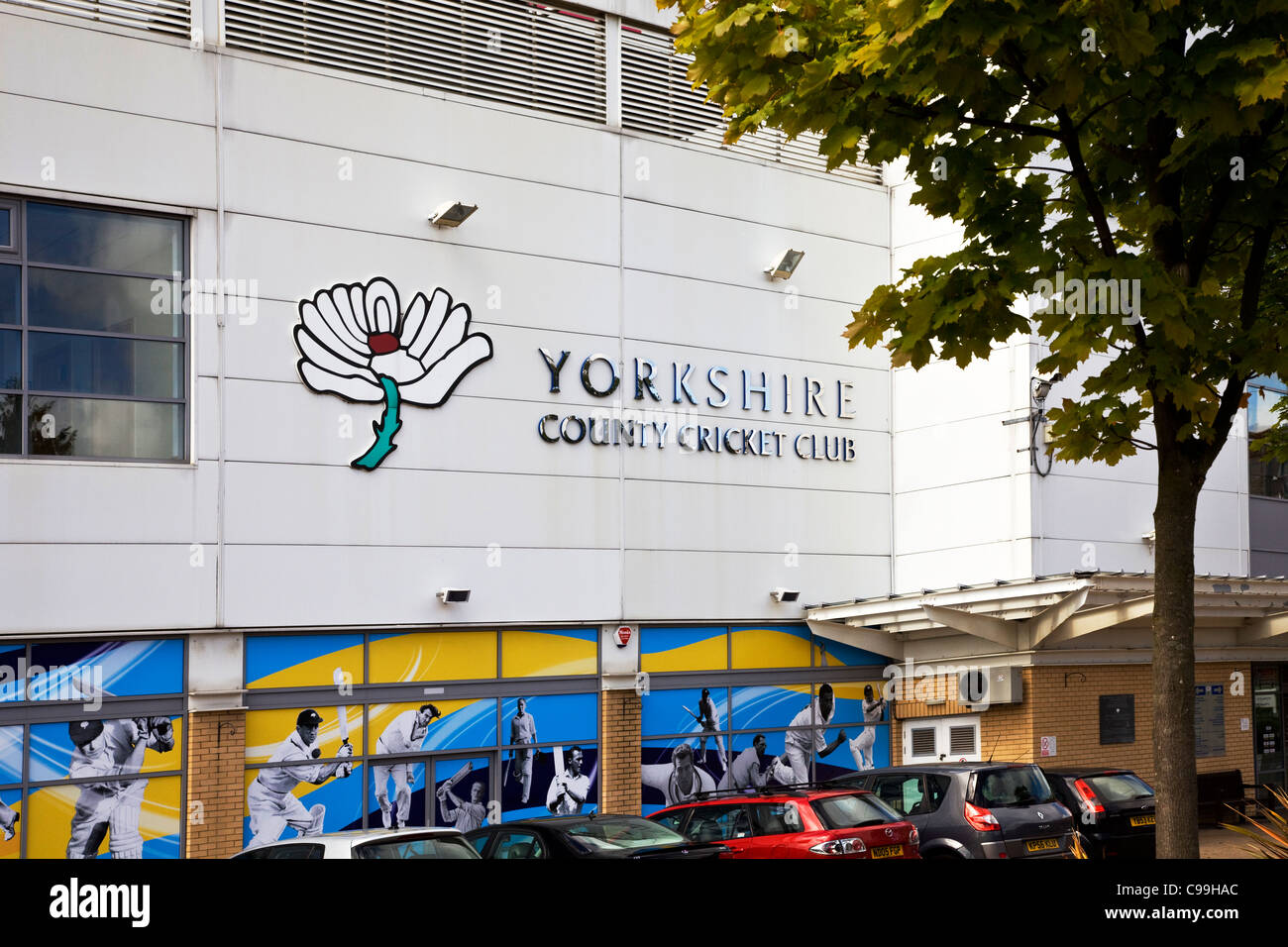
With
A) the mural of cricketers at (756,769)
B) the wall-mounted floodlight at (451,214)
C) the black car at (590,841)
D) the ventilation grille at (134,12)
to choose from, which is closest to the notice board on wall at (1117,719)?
the mural of cricketers at (756,769)

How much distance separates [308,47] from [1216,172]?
557 inches

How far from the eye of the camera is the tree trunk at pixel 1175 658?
6.75 meters

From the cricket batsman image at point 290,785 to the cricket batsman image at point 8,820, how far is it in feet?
8.75

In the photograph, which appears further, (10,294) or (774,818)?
(10,294)

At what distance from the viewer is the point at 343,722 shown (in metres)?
17.4

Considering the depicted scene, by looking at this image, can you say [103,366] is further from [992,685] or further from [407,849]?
[992,685]

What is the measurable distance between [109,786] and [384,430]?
5682mm

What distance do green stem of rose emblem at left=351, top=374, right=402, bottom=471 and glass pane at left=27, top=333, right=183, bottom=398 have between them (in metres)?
2.56

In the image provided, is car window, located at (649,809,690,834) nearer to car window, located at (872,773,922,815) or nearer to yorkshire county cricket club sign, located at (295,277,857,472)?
car window, located at (872,773,922,815)

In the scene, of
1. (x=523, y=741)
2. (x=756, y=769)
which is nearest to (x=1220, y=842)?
(x=756, y=769)

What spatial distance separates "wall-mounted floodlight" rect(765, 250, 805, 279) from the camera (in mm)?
21781

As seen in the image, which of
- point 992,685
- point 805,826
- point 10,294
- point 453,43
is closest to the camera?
point 805,826

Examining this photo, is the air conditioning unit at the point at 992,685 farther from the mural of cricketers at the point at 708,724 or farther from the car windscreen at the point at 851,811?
the car windscreen at the point at 851,811

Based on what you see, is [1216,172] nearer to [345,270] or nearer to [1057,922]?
[1057,922]
